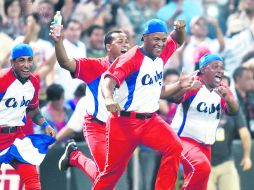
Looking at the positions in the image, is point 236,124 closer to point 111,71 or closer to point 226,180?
point 226,180

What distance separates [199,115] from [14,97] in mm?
2208

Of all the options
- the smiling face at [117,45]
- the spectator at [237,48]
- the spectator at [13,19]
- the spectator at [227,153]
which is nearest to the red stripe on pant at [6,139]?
the smiling face at [117,45]

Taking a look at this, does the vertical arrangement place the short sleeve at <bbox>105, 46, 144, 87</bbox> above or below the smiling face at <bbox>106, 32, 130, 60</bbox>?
below

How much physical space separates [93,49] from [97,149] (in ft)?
15.5

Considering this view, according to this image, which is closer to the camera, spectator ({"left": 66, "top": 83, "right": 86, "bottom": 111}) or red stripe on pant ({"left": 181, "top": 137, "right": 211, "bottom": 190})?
red stripe on pant ({"left": 181, "top": 137, "right": 211, "bottom": 190})

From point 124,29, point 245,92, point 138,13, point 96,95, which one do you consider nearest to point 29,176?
point 96,95

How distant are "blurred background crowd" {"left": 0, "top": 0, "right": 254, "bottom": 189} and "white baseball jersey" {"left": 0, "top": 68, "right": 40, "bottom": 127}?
213 cm

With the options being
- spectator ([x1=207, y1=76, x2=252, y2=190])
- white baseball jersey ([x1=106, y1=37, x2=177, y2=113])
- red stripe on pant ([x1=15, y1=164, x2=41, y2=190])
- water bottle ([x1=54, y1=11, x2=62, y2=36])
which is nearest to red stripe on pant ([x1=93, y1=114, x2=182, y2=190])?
white baseball jersey ([x1=106, y1=37, x2=177, y2=113])

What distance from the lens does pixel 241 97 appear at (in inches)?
651

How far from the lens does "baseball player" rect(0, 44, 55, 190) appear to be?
13.4 meters

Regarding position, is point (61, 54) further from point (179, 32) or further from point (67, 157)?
point (67, 157)

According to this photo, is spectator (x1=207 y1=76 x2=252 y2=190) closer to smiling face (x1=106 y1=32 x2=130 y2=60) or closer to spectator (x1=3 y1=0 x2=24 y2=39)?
smiling face (x1=106 y1=32 x2=130 y2=60)

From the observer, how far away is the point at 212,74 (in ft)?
44.8

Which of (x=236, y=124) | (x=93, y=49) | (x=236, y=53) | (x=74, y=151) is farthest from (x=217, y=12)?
(x=74, y=151)
